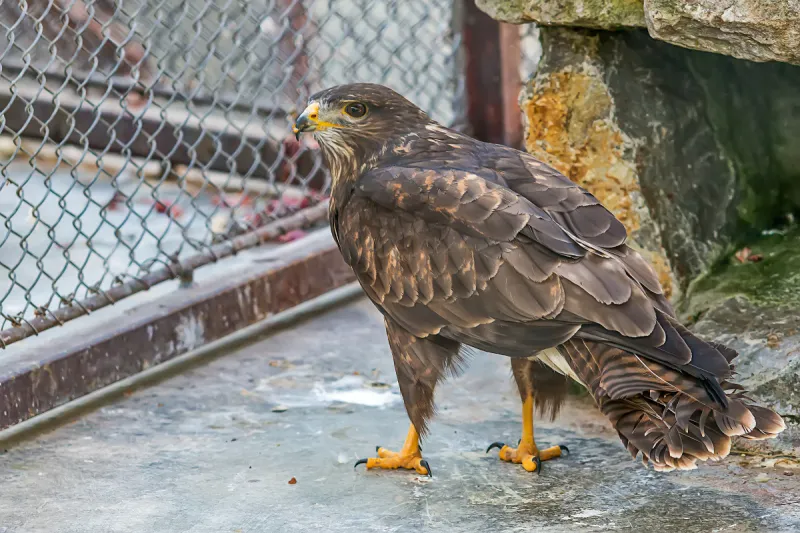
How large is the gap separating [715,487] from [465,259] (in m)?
1.07

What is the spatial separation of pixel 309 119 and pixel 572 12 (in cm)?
95

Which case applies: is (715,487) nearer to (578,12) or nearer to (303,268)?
(578,12)

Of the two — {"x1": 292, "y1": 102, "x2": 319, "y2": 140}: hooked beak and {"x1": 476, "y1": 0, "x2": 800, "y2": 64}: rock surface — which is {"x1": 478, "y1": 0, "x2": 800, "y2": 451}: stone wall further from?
{"x1": 292, "y1": 102, "x2": 319, "y2": 140}: hooked beak

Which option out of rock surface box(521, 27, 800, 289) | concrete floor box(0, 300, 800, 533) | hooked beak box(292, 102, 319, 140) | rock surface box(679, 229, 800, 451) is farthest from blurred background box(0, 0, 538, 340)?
rock surface box(679, 229, 800, 451)

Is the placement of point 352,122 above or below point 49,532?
above

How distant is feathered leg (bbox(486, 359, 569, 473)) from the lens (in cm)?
396

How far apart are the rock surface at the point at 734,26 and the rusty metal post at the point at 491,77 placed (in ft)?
9.71

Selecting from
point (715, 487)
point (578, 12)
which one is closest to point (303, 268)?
point (578, 12)

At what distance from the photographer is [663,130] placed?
4379mm

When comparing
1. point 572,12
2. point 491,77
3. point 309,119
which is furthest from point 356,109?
point 491,77

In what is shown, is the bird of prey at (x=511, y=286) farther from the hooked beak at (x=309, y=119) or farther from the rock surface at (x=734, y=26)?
the rock surface at (x=734, y=26)

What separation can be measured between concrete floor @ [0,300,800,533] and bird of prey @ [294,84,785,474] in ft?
0.60

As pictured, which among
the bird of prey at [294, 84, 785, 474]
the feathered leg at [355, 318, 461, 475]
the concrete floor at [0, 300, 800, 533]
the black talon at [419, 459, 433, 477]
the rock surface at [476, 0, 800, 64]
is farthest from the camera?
the black talon at [419, 459, 433, 477]

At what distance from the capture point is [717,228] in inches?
Answer: 181
